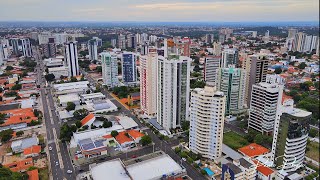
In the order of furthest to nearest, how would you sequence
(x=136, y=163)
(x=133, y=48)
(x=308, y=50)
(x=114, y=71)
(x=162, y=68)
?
(x=133, y=48) → (x=308, y=50) → (x=114, y=71) → (x=162, y=68) → (x=136, y=163)

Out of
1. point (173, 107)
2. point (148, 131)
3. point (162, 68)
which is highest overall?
point (162, 68)

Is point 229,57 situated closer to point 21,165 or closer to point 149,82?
point 149,82

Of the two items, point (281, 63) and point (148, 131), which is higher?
point (281, 63)

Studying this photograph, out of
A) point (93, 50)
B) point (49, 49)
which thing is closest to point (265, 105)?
point (93, 50)

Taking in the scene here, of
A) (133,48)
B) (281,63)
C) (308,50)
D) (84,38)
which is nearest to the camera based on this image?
(281,63)

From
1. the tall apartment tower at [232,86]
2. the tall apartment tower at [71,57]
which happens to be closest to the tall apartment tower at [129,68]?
the tall apartment tower at [71,57]

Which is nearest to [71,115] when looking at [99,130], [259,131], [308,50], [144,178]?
[99,130]

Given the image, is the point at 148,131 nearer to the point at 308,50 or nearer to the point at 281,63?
the point at 281,63
